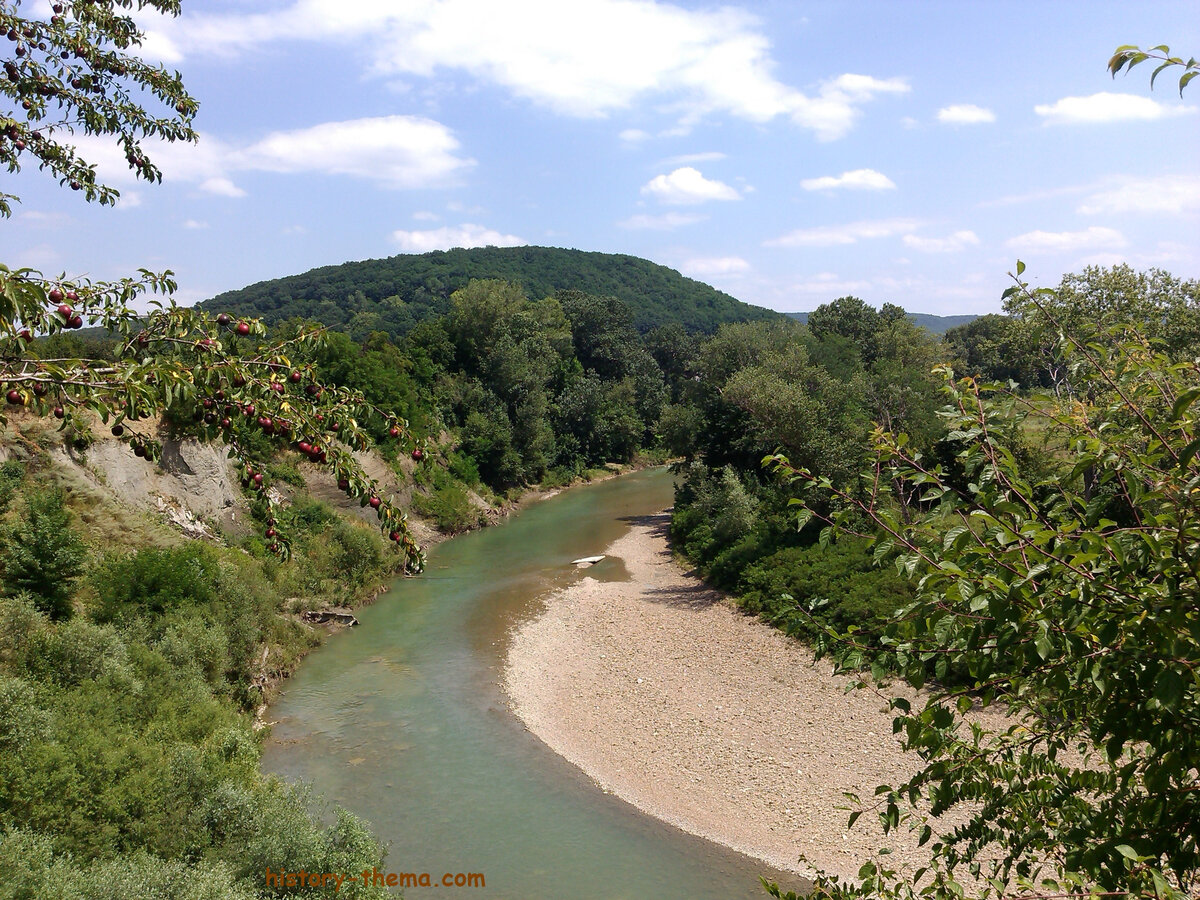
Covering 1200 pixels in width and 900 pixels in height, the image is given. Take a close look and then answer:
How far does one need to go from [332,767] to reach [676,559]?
694 inches

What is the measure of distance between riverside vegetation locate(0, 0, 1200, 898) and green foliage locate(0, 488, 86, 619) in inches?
2.3

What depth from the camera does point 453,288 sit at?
91.3m

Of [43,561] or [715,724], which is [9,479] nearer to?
[43,561]

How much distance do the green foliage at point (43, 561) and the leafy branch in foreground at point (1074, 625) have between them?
14531 mm

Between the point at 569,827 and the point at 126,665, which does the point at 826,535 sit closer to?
the point at 569,827

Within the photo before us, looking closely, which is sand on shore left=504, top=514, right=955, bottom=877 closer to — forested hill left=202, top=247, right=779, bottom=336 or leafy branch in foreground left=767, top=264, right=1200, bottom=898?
leafy branch in foreground left=767, top=264, right=1200, bottom=898

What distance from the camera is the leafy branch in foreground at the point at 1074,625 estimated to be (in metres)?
2.54

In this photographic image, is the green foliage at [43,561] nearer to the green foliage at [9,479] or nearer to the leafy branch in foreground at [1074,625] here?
the green foliage at [9,479]

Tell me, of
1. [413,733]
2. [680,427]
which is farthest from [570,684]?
[680,427]

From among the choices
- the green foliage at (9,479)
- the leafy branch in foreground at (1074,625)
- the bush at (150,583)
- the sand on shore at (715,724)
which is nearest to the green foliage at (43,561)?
the bush at (150,583)

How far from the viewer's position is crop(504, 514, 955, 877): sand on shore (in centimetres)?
1180

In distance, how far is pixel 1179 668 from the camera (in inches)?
94.3

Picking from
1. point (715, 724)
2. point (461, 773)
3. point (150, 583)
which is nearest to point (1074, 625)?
point (461, 773)

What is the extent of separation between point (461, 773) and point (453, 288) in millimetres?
83217
